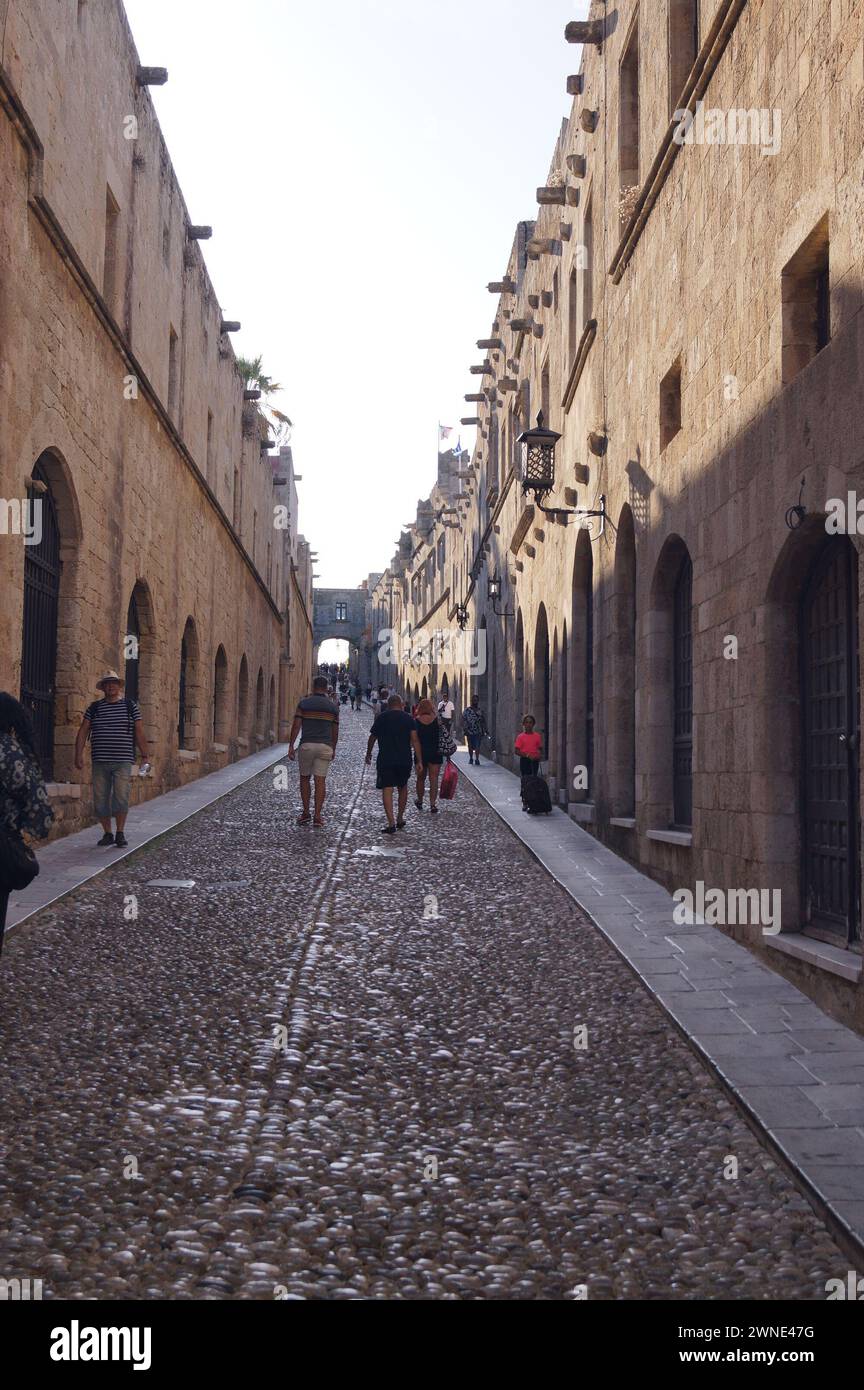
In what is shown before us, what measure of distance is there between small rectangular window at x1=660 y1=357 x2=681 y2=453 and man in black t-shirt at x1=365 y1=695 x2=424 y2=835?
4.55 meters

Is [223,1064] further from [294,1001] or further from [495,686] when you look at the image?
[495,686]

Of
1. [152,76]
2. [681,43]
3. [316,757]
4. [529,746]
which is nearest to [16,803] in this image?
[316,757]

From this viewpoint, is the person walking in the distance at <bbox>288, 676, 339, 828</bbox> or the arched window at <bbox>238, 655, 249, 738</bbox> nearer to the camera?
the person walking in the distance at <bbox>288, 676, 339, 828</bbox>

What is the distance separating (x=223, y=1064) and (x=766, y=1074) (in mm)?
2138

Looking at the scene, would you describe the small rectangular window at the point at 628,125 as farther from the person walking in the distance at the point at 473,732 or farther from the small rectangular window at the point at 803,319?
the person walking in the distance at the point at 473,732

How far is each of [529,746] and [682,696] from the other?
20.9 ft

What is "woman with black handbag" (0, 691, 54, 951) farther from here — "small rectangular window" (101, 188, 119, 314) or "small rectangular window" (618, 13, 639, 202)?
"small rectangular window" (101, 188, 119, 314)

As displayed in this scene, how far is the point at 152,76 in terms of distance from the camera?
14.7m

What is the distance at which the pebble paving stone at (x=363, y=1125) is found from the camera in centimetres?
318

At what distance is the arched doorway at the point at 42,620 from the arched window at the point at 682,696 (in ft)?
17.9

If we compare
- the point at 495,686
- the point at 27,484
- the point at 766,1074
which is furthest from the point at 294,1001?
the point at 495,686

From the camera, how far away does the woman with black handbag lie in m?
5.26

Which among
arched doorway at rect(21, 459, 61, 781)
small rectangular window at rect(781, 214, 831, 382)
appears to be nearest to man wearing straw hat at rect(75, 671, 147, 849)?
arched doorway at rect(21, 459, 61, 781)
